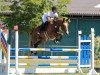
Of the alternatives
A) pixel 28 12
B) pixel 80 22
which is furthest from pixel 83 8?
pixel 28 12

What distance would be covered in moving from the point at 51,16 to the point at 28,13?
15.8 meters

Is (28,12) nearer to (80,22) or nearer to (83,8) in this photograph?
(80,22)

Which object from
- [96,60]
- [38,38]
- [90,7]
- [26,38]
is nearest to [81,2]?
[90,7]

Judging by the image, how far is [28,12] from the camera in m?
29.5

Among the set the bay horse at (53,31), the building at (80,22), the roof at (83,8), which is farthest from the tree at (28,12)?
the bay horse at (53,31)

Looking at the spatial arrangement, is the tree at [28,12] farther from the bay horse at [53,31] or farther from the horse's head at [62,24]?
the horse's head at [62,24]

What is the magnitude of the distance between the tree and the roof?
2.74 m

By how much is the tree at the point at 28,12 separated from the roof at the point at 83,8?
9.00 ft

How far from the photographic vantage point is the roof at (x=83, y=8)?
32.9 metres

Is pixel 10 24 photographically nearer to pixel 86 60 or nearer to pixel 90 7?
pixel 90 7

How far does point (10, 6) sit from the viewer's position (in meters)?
30.3

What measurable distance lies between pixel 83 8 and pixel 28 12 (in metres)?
6.03

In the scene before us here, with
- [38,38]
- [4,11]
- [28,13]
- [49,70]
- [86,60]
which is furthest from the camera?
[4,11]

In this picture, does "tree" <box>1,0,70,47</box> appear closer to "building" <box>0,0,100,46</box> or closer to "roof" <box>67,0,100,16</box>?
"building" <box>0,0,100,46</box>
